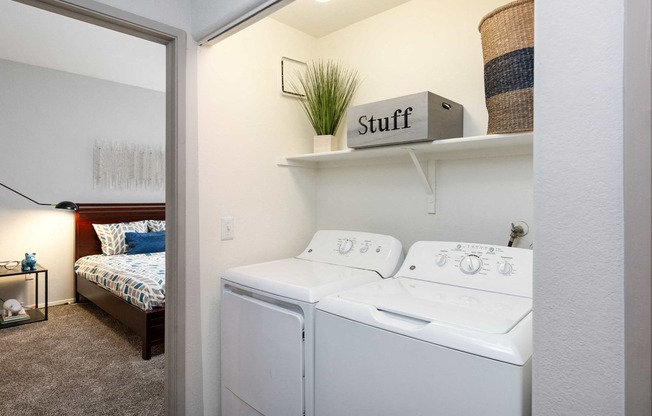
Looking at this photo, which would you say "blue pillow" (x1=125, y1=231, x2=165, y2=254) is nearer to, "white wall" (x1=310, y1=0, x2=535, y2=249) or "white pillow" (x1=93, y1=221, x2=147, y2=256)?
"white pillow" (x1=93, y1=221, x2=147, y2=256)

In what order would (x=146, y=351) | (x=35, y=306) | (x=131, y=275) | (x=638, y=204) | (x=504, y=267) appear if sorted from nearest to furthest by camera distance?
(x=638, y=204) → (x=504, y=267) → (x=146, y=351) → (x=131, y=275) → (x=35, y=306)

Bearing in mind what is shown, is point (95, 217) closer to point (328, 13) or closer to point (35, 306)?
point (35, 306)

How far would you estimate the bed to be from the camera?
9.24 feet

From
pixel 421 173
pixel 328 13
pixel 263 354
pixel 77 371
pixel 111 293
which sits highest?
pixel 328 13

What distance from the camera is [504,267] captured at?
139 cm

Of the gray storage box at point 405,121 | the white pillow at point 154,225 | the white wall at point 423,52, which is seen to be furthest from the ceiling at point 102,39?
the white pillow at point 154,225

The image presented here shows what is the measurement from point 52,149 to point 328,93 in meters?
3.66

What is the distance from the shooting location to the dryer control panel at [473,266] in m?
1.35

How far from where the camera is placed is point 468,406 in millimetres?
927

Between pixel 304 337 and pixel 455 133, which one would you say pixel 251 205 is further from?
pixel 455 133

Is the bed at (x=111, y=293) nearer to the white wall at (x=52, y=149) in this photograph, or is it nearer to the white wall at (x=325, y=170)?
the white wall at (x=52, y=149)

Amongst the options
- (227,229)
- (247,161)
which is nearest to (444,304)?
→ (227,229)

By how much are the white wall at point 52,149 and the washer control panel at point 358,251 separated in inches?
141

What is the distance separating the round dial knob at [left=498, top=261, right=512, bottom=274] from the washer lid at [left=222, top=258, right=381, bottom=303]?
51cm
